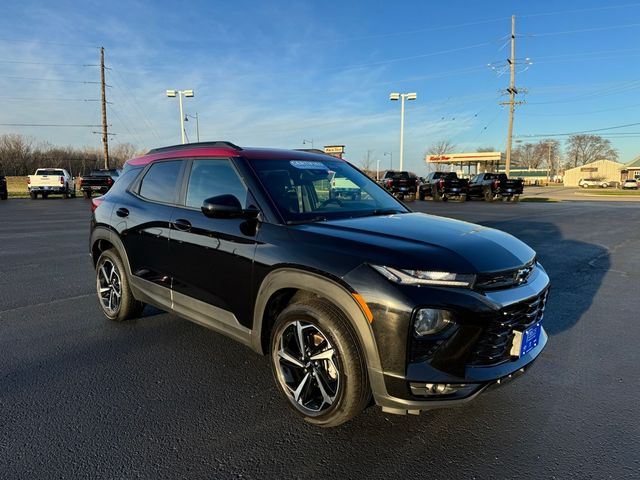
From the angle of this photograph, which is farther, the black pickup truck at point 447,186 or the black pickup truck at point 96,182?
the black pickup truck at point 447,186

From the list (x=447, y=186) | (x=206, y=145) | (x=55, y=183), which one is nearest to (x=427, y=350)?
(x=206, y=145)

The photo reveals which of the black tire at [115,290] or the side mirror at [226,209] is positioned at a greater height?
the side mirror at [226,209]

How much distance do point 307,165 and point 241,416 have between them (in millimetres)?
2084

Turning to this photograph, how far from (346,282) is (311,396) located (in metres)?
0.87

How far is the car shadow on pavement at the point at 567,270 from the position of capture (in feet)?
16.2

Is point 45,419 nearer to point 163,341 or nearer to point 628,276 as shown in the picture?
point 163,341

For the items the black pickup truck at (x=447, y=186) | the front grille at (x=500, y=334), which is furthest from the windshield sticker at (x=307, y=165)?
the black pickup truck at (x=447, y=186)

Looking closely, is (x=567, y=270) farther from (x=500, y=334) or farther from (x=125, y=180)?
(x=125, y=180)

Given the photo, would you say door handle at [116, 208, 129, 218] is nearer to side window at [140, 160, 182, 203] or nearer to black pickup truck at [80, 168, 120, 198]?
side window at [140, 160, 182, 203]

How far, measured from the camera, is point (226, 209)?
306cm

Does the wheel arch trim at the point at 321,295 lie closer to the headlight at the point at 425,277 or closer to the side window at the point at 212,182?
the headlight at the point at 425,277

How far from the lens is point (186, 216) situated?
367 cm

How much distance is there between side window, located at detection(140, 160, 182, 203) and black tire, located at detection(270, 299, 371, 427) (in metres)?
1.78

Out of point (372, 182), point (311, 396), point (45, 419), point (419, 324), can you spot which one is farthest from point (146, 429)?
point (372, 182)
